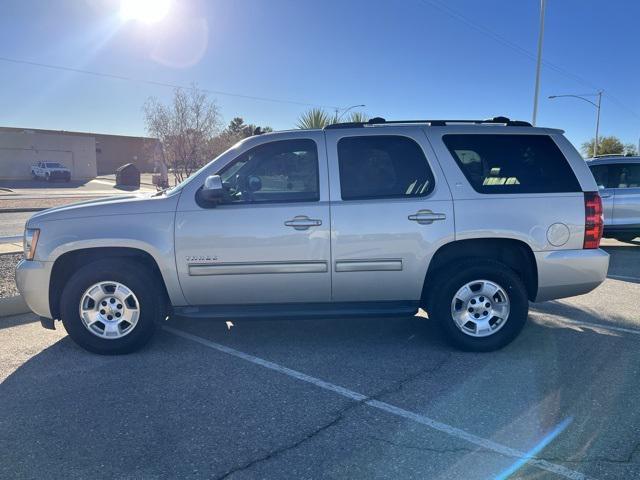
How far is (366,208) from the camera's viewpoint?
4.24 meters

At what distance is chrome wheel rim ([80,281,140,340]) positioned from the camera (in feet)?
14.1

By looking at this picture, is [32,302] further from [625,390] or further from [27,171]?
[27,171]

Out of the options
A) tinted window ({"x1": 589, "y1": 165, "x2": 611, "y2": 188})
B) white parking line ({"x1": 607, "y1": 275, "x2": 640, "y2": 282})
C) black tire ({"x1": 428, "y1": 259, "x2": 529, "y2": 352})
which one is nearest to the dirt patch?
black tire ({"x1": 428, "y1": 259, "x2": 529, "y2": 352})

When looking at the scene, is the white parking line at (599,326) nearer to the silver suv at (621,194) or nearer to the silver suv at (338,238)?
the silver suv at (338,238)

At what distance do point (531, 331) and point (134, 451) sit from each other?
12.7 feet

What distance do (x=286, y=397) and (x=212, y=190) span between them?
1.79 m

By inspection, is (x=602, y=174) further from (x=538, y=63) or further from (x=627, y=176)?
(x=538, y=63)

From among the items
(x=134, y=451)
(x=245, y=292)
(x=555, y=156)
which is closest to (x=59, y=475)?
(x=134, y=451)

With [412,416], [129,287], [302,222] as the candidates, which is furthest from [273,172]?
[412,416]

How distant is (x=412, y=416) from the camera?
333 cm

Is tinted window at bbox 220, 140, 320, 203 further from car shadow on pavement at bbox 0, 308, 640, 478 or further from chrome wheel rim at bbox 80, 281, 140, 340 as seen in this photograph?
car shadow on pavement at bbox 0, 308, 640, 478

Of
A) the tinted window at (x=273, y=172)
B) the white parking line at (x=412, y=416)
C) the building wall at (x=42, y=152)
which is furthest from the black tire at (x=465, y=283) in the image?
the building wall at (x=42, y=152)

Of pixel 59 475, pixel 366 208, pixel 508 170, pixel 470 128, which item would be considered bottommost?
pixel 59 475

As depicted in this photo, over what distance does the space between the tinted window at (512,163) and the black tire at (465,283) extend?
70cm
